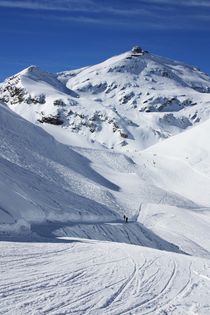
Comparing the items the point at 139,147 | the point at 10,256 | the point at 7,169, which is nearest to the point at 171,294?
the point at 10,256

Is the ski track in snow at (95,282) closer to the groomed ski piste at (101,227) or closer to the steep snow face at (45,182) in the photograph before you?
the groomed ski piste at (101,227)

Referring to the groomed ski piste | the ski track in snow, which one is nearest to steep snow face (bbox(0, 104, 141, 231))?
the groomed ski piste

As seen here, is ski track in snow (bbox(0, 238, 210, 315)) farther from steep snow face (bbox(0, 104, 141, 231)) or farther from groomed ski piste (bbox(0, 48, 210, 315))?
steep snow face (bbox(0, 104, 141, 231))

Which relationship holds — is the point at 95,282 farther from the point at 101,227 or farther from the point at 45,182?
the point at 45,182

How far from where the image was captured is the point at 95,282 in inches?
511

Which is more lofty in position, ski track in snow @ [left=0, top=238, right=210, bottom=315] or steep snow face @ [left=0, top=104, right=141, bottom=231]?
ski track in snow @ [left=0, top=238, right=210, bottom=315]

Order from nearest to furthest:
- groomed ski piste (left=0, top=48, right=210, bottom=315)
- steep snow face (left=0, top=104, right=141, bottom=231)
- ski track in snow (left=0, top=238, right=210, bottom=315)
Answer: ski track in snow (left=0, top=238, right=210, bottom=315) < groomed ski piste (left=0, top=48, right=210, bottom=315) < steep snow face (left=0, top=104, right=141, bottom=231)

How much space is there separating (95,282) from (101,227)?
69.8 feet

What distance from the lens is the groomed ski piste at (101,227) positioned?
1173 cm

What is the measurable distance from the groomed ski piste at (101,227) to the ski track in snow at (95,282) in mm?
28

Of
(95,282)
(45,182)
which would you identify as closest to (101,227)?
(45,182)

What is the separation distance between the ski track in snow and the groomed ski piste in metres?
0.03

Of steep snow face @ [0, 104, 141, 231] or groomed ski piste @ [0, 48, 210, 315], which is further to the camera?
steep snow face @ [0, 104, 141, 231]

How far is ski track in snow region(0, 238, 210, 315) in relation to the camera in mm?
10750
